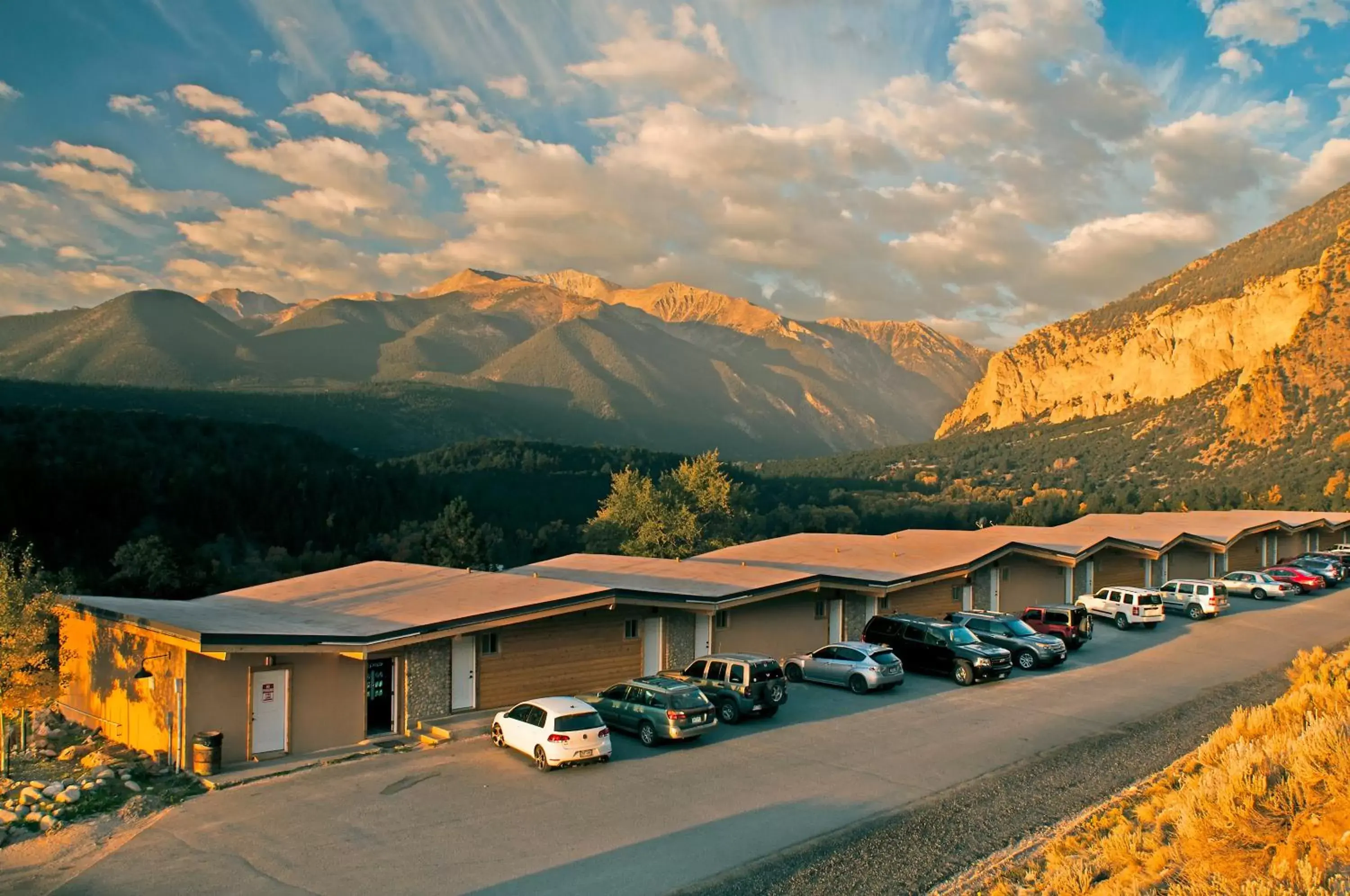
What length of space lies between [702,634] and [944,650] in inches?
267

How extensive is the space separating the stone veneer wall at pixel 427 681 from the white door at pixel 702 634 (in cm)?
768

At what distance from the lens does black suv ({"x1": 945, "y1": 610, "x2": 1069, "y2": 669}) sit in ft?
92.2

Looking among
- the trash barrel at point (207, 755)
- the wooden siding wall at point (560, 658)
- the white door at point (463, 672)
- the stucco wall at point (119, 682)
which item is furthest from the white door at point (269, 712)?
the wooden siding wall at point (560, 658)

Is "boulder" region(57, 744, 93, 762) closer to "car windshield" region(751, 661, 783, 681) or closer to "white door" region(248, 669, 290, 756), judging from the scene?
"white door" region(248, 669, 290, 756)

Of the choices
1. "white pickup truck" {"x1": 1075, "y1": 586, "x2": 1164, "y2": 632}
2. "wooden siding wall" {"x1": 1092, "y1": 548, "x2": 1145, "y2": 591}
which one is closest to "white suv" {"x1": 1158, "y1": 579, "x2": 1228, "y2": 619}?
"white pickup truck" {"x1": 1075, "y1": 586, "x2": 1164, "y2": 632}

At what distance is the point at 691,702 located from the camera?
20234 mm

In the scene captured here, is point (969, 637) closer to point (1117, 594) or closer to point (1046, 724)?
point (1046, 724)

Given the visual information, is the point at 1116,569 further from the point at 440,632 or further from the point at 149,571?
the point at 149,571

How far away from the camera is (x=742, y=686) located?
2214 centimetres

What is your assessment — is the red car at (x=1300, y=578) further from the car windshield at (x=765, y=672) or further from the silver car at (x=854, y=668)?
the car windshield at (x=765, y=672)

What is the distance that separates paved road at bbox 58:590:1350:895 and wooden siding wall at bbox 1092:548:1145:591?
17381mm

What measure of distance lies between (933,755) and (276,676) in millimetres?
13376

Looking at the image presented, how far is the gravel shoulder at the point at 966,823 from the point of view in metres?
13.1

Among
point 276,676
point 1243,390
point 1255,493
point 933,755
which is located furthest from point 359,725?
point 1243,390
